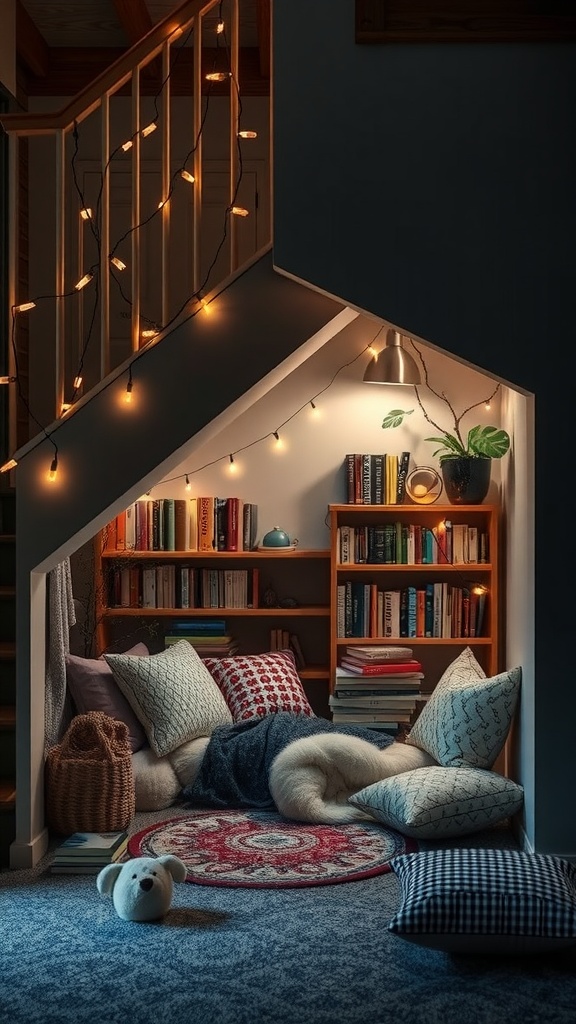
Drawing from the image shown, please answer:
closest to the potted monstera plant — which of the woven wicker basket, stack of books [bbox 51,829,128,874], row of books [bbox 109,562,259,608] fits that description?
row of books [bbox 109,562,259,608]

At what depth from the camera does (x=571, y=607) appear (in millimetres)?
3797

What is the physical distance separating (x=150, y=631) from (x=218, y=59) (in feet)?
9.94

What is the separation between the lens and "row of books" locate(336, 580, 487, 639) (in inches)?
211

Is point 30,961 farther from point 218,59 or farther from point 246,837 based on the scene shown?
point 218,59

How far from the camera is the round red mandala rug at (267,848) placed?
3.78 meters

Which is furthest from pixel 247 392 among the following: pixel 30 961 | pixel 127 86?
pixel 127 86

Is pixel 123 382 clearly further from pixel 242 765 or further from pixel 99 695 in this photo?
pixel 242 765

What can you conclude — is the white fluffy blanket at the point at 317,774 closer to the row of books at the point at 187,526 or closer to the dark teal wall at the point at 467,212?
the dark teal wall at the point at 467,212

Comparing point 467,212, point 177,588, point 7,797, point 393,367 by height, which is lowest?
point 7,797

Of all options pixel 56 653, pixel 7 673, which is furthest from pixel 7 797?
pixel 56 653

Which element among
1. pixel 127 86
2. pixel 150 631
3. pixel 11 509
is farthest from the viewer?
pixel 127 86

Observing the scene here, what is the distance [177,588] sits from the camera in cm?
548

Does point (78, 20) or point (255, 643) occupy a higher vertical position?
point (78, 20)

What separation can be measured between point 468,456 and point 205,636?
4.96ft
